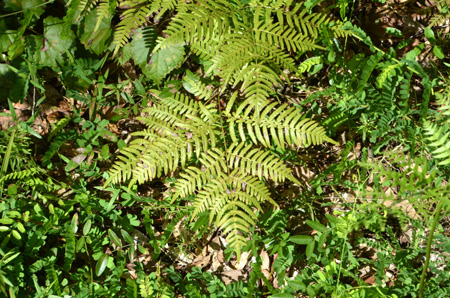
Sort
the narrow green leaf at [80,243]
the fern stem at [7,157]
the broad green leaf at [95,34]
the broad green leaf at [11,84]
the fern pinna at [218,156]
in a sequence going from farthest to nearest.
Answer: the broad green leaf at [11,84] → the broad green leaf at [95,34] → the narrow green leaf at [80,243] → the fern stem at [7,157] → the fern pinna at [218,156]

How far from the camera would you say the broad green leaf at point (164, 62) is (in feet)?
8.82

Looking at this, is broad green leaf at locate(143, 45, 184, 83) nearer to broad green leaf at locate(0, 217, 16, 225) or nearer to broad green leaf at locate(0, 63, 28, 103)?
broad green leaf at locate(0, 63, 28, 103)

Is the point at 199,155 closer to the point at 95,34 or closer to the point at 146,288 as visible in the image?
the point at 146,288

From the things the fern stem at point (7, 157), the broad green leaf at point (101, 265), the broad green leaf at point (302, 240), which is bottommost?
the broad green leaf at point (101, 265)

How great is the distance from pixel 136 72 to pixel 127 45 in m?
0.35

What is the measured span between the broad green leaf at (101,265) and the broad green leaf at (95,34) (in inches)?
56.1

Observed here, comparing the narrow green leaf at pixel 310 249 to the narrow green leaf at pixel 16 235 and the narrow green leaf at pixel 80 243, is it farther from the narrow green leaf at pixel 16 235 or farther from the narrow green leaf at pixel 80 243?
the narrow green leaf at pixel 16 235

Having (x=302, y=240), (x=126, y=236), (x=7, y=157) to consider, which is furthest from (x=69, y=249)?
(x=302, y=240)

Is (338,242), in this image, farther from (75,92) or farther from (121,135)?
(75,92)

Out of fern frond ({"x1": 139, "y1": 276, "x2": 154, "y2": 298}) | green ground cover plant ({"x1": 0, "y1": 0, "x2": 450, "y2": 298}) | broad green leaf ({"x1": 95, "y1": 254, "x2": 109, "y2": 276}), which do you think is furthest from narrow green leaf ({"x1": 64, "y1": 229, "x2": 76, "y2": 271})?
fern frond ({"x1": 139, "y1": 276, "x2": 154, "y2": 298})

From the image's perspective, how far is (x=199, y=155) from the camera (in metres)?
2.65

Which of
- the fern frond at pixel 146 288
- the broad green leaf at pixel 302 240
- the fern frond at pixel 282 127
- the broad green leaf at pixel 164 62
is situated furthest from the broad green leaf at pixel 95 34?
the broad green leaf at pixel 302 240

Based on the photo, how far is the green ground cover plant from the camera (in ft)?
7.97

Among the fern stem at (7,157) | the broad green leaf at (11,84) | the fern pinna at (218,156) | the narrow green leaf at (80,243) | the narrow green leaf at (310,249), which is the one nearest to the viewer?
the fern pinna at (218,156)
